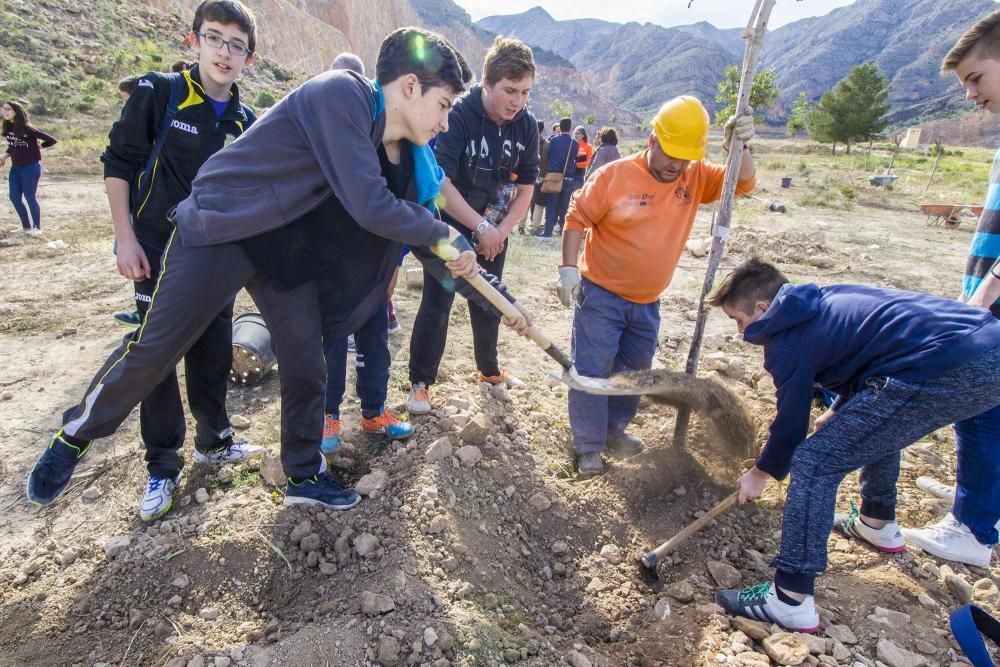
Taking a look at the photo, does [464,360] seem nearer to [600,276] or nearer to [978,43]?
[600,276]

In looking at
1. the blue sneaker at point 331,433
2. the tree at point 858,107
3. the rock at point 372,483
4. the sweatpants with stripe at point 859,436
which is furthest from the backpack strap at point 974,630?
the tree at point 858,107

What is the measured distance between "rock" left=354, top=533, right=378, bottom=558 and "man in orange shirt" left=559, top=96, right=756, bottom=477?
123cm

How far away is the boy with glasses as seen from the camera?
2104 millimetres

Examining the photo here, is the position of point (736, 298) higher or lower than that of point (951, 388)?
higher

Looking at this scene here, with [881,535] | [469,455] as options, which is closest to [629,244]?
[469,455]

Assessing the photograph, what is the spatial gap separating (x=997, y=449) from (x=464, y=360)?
119 inches

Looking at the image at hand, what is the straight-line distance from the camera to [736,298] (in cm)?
210

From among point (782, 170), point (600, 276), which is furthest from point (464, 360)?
point (782, 170)

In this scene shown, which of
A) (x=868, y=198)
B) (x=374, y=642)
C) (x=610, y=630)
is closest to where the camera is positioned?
(x=374, y=642)

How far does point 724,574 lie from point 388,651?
1397 mm

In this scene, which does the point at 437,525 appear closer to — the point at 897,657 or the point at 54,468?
the point at 54,468

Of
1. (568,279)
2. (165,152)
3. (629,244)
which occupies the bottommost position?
(568,279)

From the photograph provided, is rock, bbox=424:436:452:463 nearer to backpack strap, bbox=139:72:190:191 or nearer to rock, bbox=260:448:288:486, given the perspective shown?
rock, bbox=260:448:288:486

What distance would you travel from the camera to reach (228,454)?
2713 mm
